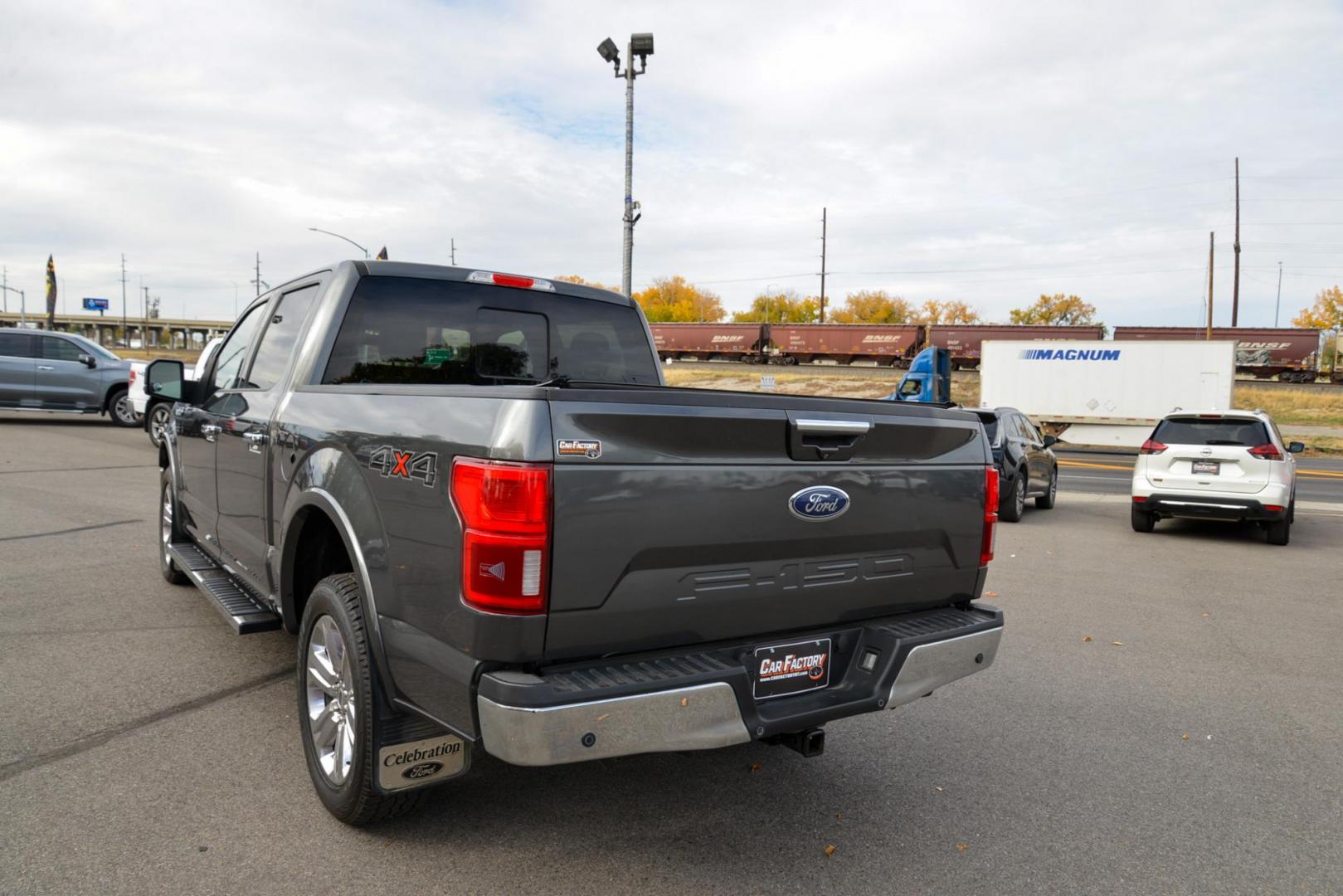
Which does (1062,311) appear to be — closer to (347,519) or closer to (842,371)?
(842,371)

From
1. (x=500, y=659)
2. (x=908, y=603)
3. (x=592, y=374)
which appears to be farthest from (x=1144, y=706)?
(x=500, y=659)

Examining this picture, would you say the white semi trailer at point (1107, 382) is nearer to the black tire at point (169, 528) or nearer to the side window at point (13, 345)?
the side window at point (13, 345)

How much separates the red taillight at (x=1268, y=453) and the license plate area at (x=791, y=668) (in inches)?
384

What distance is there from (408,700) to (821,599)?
1.39 meters

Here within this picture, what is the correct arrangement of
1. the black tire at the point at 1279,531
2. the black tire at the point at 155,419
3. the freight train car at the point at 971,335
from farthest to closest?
the freight train car at the point at 971,335
the black tire at the point at 155,419
the black tire at the point at 1279,531

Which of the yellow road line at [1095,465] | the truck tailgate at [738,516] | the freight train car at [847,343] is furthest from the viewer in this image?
the freight train car at [847,343]

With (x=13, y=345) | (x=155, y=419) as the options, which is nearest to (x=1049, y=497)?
(x=155, y=419)

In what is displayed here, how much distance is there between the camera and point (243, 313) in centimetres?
534

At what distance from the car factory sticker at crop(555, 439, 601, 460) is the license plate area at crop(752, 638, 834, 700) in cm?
90

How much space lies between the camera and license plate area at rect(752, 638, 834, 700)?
9.76 feet

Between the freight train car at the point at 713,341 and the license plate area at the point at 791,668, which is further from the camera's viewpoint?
the freight train car at the point at 713,341

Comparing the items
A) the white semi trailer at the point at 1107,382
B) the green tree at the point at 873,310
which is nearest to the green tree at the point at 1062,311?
the green tree at the point at 873,310

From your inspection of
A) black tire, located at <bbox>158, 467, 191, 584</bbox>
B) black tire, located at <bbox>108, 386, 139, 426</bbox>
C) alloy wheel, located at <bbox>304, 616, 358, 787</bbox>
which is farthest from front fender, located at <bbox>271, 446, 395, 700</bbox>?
black tire, located at <bbox>108, 386, 139, 426</bbox>

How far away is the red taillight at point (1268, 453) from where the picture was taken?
10617 mm
